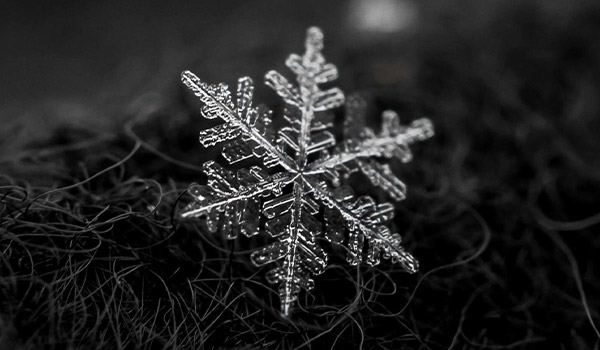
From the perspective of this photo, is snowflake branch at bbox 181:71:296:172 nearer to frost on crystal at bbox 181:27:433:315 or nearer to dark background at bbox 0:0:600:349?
frost on crystal at bbox 181:27:433:315

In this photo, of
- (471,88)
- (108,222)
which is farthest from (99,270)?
(471,88)

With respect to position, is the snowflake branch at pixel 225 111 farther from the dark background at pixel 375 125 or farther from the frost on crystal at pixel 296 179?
the dark background at pixel 375 125

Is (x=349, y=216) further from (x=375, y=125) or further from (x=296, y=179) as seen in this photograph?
(x=375, y=125)

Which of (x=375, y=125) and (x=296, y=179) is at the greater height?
(x=296, y=179)

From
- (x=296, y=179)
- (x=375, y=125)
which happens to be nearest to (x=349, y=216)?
(x=296, y=179)

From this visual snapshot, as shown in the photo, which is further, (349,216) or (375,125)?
(375,125)
